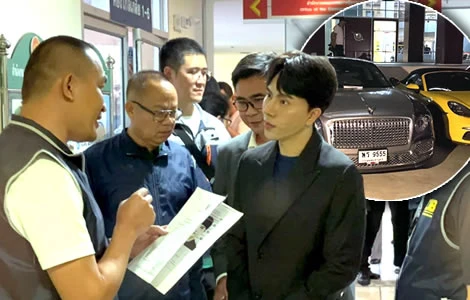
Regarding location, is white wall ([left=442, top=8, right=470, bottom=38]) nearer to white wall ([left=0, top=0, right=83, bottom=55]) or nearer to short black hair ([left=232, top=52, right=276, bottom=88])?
short black hair ([left=232, top=52, right=276, bottom=88])

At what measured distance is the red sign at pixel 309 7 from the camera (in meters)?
2.64

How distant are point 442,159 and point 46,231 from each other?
1704 millimetres

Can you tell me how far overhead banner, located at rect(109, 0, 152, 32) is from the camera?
3.54 meters

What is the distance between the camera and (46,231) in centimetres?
103

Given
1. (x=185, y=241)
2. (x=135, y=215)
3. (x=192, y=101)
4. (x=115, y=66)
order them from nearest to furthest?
(x=135, y=215) < (x=185, y=241) < (x=192, y=101) < (x=115, y=66)

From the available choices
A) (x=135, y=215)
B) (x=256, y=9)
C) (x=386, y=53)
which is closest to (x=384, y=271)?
(x=386, y=53)

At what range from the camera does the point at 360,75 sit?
7.65 feet

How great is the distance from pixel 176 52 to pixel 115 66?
175cm

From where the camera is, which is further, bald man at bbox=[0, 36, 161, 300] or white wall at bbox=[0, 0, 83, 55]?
white wall at bbox=[0, 0, 83, 55]

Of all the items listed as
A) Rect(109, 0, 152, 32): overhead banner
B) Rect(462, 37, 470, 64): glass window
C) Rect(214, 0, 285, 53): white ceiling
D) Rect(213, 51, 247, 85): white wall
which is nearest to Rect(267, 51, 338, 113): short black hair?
Rect(462, 37, 470, 64): glass window

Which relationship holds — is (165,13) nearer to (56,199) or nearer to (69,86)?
(69,86)

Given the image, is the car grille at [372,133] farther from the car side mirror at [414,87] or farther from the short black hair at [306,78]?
the short black hair at [306,78]

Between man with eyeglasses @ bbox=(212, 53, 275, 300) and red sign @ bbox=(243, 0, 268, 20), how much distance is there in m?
2.32

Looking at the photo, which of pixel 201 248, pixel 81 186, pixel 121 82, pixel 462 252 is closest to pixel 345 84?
pixel 462 252
